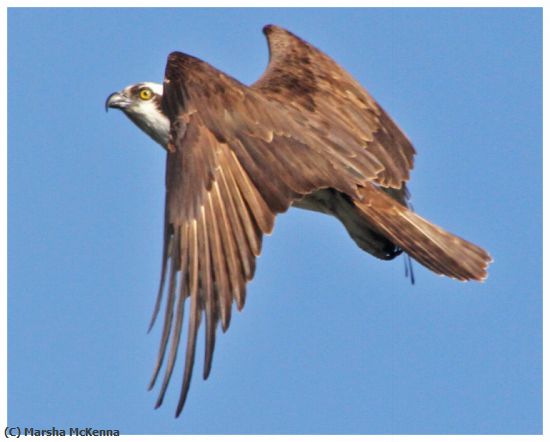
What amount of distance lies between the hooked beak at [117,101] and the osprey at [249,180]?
0.6 inches

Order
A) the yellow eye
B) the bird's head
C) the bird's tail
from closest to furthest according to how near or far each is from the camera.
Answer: the bird's tail → the bird's head → the yellow eye

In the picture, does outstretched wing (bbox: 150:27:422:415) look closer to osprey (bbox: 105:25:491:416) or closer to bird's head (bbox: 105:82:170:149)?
osprey (bbox: 105:25:491:416)

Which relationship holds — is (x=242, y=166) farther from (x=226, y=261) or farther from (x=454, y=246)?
(x=454, y=246)

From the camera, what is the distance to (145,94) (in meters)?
13.5

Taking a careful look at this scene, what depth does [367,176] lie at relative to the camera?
12.0m

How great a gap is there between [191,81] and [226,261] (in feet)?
5.90

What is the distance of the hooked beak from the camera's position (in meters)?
13.6

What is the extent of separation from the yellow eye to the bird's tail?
8.11 ft

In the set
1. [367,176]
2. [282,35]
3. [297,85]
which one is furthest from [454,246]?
[282,35]

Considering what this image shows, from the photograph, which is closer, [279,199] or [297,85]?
[279,199]

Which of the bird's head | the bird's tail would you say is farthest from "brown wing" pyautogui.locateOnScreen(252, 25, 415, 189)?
the bird's head

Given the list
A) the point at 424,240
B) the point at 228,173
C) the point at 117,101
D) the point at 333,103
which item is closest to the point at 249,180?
the point at 228,173

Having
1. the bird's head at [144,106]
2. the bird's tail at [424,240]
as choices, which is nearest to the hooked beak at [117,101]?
the bird's head at [144,106]

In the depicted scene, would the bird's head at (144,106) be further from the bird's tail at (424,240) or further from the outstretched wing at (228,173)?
the bird's tail at (424,240)
